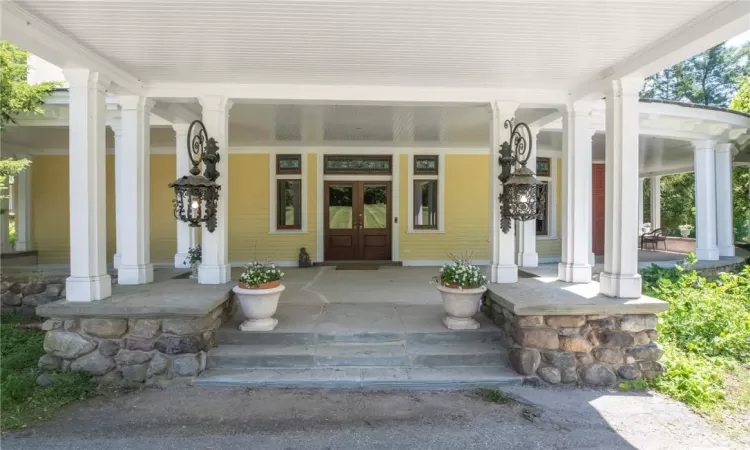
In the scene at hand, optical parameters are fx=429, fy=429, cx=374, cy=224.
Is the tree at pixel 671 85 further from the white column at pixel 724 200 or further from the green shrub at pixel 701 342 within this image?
the green shrub at pixel 701 342

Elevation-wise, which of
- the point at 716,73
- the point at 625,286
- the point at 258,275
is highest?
the point at 716,73

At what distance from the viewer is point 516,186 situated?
4.40 metres

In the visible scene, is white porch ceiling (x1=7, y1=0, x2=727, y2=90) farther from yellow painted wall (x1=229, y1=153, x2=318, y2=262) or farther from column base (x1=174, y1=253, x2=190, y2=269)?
yellow painted wall (x1=229, y1=153, x2=318, y2=262)

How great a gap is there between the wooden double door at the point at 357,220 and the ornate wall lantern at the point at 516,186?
3.89 meters

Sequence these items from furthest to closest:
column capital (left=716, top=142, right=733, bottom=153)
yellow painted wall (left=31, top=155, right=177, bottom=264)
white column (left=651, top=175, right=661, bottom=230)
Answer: white column (left=651, top=175, right=661, bottom=230), yellow painted wall (left=31, top=155, right=177, bottom=264), column capital (left=716, top=142, right=733, bottom=153)

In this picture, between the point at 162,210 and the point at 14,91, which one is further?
the point at 162,210

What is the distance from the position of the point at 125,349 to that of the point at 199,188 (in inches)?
63.6

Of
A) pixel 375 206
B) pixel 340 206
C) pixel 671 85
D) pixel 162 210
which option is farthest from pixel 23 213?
pixel 671 85

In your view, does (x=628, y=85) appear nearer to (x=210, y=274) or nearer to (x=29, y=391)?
(x=210, y=274)

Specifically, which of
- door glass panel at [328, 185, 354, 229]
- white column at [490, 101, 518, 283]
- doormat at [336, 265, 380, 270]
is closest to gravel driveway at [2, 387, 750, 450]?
white column at [490, 101, 518, 283]

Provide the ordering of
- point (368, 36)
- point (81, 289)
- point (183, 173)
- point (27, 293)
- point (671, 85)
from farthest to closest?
point (671, 85)
point (183, 173)
point (27, 293)
point (81, 289)
point (368, 36)

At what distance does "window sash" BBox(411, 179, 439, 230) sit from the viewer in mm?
8391

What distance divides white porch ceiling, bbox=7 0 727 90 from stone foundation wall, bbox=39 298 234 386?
223 cm

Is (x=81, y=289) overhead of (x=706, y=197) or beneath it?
beneath
